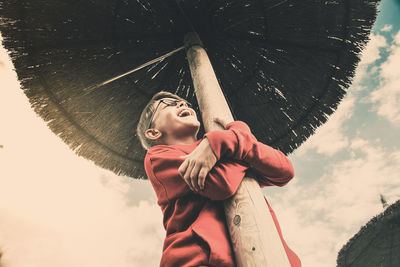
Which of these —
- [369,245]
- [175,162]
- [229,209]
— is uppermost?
[175,162]

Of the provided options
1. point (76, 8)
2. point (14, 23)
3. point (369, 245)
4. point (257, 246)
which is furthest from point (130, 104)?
point (369, 245)

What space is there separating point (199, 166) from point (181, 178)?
0.57 ft

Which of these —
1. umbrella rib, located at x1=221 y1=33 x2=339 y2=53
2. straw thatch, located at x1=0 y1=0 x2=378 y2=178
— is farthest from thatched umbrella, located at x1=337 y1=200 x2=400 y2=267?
umbrella rib, located at x1=221 y1=33 x2=339 y2=53

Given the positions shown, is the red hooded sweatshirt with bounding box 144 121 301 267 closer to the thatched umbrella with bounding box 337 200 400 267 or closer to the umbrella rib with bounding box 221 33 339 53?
the umbrella rib with bounding box 221 33 339 53

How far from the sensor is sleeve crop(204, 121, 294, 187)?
1.06m

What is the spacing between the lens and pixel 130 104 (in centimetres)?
271

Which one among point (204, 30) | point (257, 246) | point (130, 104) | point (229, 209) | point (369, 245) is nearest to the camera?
point (257, 246)

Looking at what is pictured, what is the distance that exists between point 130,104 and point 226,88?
1.12 metres

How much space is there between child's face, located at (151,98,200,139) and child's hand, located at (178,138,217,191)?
55 centimetres

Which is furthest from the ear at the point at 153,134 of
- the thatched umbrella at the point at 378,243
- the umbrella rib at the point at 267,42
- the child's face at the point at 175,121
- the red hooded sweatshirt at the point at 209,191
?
the thatched umbrella at the point at 378,243

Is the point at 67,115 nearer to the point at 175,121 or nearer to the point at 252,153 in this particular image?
the point at 175,121

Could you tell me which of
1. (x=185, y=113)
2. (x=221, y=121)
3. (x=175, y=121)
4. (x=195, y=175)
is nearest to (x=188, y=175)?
(x=195, y=175)

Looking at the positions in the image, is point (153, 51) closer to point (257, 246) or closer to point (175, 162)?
point (175, 162)

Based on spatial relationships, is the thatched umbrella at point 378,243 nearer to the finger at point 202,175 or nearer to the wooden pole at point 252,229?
the wooden pole at point 252,229
